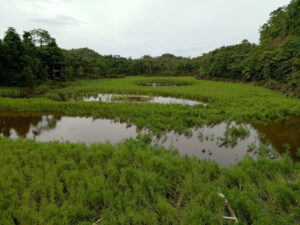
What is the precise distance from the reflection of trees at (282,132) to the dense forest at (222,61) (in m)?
4.85

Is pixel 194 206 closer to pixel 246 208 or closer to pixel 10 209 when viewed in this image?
pixel 246 208

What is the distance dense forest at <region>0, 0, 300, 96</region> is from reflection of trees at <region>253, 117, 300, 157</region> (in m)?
4.85

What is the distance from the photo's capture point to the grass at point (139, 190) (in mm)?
3338

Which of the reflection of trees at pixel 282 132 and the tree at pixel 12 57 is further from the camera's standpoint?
the tree at pixel 12 57

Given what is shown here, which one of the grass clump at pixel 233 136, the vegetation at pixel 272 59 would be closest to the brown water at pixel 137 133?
the grass clump at pixel 233 136

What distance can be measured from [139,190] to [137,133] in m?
5.06

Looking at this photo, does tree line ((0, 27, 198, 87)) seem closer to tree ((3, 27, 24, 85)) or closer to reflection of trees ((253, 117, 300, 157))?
tree ((3, 27, 24, 85))

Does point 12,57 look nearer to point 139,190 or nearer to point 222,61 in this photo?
point 139,190

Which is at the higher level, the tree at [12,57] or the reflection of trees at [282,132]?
the tree at [12,57]

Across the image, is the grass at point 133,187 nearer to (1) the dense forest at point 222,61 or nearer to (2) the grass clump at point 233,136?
(2) the grass clump at point 233,136

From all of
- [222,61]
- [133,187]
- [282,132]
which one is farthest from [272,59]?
[133,187]

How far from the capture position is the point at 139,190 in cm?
401

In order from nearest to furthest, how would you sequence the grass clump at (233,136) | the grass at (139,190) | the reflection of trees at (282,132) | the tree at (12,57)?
1. the grass at (139,190)
2. the reflection of trees at (282,132)
3. the grass clump at (233,136)
4. the tree at (12,57)

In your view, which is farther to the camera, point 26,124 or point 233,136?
point 26,124
